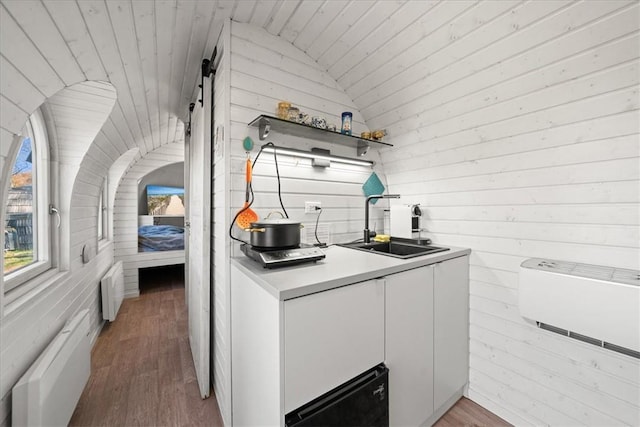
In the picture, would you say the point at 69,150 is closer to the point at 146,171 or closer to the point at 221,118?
the point at 221,118

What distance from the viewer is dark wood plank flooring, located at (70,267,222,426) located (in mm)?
1648

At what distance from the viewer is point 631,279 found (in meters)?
1.08

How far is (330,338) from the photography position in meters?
1.01

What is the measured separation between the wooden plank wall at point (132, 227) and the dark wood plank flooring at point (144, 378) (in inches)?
40.2

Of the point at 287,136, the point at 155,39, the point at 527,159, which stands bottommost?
the point at 527,159

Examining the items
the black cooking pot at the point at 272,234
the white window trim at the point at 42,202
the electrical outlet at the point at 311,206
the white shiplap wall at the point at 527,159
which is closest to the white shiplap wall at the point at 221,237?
the black cooking pot at the point at 272,234

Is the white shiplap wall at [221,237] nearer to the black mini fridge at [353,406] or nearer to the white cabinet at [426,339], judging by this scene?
the black mini fridge at [353,406]

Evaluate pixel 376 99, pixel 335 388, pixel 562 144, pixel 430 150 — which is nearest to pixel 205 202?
pixel 335 388

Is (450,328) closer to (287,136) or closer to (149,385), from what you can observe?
(287,136)

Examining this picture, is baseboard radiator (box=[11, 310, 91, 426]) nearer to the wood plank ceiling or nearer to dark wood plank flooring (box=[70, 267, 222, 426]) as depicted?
dark wood plank flooring (box=[70, 267, 222, 426])

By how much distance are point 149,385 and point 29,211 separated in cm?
153

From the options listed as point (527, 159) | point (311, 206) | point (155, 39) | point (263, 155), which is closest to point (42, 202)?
point (155, 39)

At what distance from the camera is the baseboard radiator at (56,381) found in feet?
3.82

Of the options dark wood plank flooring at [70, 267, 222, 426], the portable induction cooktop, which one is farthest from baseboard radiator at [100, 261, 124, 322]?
the portable induction cooktop
